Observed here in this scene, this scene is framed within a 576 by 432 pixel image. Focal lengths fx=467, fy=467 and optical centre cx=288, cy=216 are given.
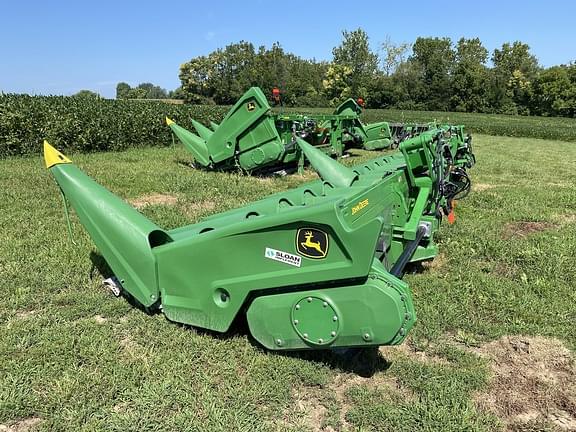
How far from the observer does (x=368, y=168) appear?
5.62 meters

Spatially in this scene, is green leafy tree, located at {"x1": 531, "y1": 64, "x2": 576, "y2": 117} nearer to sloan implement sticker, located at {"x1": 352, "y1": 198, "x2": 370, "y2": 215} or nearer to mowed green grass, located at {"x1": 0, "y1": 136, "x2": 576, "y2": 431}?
mowed green grass, located at {"x1": 0, "y1": 136, "x2": 576, "y2": 431}

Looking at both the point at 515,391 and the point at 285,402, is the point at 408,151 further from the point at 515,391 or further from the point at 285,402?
the point at 285,402

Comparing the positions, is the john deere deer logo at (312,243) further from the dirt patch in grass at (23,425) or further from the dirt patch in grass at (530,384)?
the dirt patch in grass at (23,425)

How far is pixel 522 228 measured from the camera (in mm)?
5805

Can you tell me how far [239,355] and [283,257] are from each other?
27.8 inches

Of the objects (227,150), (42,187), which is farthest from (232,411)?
(227,150)

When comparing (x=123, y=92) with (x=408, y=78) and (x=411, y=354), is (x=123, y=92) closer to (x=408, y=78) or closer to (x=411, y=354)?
(x=408, y=78)

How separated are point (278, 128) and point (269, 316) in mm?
6872

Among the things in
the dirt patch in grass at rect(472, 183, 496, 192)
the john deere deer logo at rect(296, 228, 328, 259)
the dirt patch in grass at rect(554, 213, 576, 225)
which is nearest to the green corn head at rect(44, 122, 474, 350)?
the john deere deer logo at rect(296, 228, 328, 259)

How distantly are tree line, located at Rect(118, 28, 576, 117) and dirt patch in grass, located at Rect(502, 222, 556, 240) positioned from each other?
1749 inches

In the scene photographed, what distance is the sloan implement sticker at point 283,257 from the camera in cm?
245

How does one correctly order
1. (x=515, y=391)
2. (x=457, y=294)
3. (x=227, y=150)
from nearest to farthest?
(x=515, y=391) < (x=457, y=294) < (x=227, y=150)

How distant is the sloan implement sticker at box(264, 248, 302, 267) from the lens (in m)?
2.45

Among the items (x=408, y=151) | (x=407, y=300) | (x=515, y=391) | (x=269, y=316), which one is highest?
(x=408, y=151)
